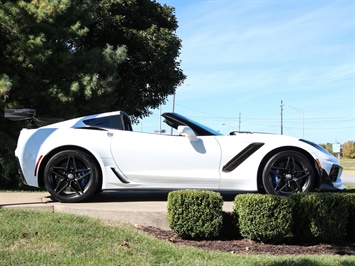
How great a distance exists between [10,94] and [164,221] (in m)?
5.11

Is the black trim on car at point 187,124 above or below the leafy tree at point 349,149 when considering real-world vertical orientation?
below

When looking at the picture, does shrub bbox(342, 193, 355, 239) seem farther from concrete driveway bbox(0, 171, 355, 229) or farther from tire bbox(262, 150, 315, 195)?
concrete driveway bbox(0, 171, 355, 229)

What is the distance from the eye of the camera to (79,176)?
17.9ft

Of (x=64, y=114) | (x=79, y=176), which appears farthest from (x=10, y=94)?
(x=79, y=176)

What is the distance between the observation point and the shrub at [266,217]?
177 inches

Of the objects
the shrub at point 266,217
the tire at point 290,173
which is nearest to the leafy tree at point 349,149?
the tire at point 290,173

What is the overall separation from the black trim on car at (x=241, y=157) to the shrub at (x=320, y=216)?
0.96 metres

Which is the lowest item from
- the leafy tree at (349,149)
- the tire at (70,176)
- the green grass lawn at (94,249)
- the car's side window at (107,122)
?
the green grass lawn at (94,249)

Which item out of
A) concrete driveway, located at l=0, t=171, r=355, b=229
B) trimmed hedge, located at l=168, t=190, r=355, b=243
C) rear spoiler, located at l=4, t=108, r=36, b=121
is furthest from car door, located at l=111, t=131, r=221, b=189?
rear spoiler, located at l=4, t=108, r=36, b=121

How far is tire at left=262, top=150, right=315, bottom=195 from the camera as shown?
17.9 ft

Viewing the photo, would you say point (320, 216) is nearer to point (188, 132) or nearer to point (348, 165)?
point (188, 132)

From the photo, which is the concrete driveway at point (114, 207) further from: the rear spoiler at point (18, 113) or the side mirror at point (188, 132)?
the rear spoiler at point (18, 113)

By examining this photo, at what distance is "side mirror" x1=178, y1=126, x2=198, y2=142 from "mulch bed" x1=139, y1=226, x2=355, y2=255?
133 cm

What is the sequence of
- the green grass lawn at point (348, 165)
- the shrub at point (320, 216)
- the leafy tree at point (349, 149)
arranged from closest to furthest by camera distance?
1. the shrub at point (320, 216)
2. the green grass lawn at point (348, 165)
3. the leafy tree at point (349, 149)
